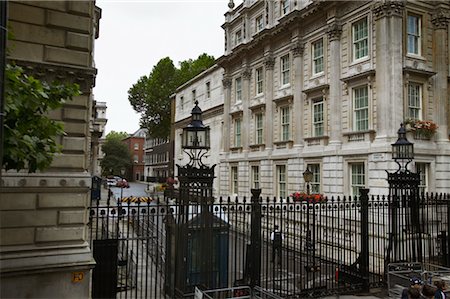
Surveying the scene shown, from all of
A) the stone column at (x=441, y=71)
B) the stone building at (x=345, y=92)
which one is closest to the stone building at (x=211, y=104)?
the stone building at (x=345, y=92)

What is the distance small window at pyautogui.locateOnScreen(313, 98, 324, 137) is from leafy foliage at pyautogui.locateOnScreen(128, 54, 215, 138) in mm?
36605

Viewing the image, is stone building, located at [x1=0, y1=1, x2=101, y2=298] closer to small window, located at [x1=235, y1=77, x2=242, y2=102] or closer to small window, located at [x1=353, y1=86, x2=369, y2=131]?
small window, located at [x1=353, y1=86, x2=369, y2=131]

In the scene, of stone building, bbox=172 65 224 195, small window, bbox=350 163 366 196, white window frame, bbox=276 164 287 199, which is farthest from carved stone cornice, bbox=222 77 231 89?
small window, bbox=350 163 366 196

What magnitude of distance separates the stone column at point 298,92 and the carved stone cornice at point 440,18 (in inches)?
305

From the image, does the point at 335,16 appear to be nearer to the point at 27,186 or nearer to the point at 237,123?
the point at 237,123

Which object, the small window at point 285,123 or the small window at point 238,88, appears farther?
the small window at point 238,88

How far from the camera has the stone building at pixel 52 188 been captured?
8023 millimetres

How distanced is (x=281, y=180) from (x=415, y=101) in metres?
10.5

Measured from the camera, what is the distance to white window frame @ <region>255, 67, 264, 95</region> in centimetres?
2991

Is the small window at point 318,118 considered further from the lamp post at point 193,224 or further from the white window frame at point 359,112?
the lamp post at point 193,224

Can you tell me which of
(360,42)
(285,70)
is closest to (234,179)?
(285,70)

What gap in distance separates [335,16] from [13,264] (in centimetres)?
2056

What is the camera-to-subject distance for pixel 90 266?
338 inches

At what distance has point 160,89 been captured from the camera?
5916 centimetres
